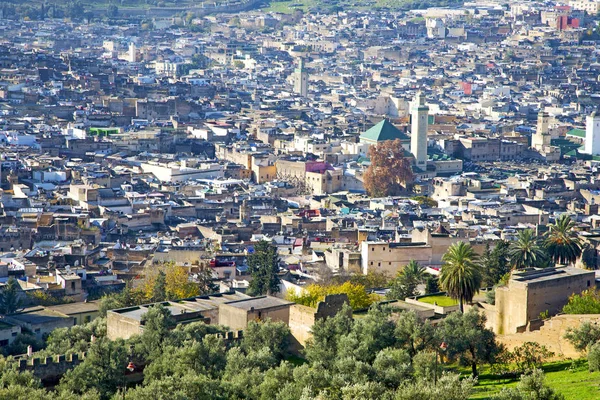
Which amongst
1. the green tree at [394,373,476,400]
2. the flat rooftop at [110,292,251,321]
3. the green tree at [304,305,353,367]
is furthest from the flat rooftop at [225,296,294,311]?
the green tree at [394,373,476,400]

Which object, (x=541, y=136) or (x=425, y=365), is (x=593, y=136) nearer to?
(x=541, y=136)

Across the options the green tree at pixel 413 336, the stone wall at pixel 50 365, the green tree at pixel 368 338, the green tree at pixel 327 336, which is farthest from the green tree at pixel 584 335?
the stone wall at pixel 50 365

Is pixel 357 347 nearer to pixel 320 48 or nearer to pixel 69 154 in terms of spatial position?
pixel 69 154

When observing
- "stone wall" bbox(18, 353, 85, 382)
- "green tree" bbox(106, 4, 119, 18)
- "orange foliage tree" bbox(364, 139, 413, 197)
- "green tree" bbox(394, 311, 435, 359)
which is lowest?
"orange foliage tree" bbox(364, 139, 413, 197)

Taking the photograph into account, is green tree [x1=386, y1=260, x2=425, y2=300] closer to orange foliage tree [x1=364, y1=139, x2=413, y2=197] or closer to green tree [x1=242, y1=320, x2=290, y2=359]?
green tree [x1=242, y1=320, x2=290, y2=359]

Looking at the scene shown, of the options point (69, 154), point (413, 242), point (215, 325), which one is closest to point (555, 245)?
point (413, 242)

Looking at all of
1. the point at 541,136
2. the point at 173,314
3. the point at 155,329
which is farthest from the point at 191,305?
the point at 541,136
